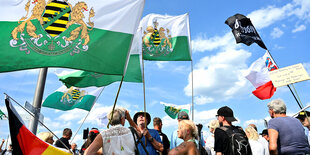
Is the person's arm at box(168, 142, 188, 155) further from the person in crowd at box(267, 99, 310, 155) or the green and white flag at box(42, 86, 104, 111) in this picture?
the green and white flag at box(42, 86, 104, 111)

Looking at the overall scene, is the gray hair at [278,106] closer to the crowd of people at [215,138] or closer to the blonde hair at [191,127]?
the crowd of people at [215,138]

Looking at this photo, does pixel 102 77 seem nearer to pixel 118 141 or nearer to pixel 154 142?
pixel 154 142

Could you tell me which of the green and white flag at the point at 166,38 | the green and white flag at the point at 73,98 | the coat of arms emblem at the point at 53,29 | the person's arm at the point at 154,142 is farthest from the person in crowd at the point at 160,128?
the green and white flag at the point at 73,98

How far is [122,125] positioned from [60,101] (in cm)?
724

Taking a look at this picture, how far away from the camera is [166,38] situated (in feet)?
29.9

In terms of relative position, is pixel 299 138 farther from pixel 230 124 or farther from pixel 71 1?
pixel 71 1

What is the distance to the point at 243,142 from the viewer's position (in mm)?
3795

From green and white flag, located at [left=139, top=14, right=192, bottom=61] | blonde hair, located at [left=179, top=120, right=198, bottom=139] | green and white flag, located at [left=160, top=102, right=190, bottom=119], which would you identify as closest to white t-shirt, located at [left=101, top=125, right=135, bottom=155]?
blonde hair, located at [left=179, top=120, right=198, bottom=139]

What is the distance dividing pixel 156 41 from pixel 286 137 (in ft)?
19.3

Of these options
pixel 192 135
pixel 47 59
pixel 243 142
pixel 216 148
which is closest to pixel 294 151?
pixel 243 142

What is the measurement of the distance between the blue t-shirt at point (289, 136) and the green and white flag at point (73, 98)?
7.31m

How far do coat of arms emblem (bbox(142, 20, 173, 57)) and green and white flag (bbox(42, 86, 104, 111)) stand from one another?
273 cm

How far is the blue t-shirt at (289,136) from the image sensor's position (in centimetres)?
373

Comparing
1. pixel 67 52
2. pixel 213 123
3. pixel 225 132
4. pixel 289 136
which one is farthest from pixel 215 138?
pixel 67 52
